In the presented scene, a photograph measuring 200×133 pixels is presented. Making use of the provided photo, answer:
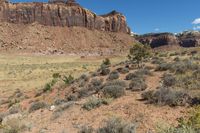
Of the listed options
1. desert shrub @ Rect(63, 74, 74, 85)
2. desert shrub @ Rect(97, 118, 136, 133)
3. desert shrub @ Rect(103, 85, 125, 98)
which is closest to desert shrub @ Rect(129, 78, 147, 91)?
desert shrub @ Rect(103, 85, 125, 98)

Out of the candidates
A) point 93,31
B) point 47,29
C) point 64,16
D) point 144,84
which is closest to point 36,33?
point 47,29

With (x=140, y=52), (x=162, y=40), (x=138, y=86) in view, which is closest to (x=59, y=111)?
(x=138, y=86)

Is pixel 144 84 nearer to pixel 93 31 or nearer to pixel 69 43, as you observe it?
pixel 69 43

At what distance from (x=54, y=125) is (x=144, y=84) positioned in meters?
5.14

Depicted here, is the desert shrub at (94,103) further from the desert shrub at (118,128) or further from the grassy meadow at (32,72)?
the grassy meadow at (32,72)

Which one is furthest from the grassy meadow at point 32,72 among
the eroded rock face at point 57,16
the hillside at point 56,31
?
the eroded rock face at point 57,16

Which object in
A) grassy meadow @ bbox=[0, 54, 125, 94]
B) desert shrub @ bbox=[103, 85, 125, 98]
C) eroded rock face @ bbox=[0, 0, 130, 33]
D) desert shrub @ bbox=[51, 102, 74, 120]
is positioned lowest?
grassy meadow @ bbox=[0, 54, 125, 94]

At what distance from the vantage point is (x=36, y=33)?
390 feet

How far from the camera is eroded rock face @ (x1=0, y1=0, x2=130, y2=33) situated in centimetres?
12175

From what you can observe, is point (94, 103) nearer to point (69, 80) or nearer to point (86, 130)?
point (86, 130)

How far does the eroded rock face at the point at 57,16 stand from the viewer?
12175 centimetres

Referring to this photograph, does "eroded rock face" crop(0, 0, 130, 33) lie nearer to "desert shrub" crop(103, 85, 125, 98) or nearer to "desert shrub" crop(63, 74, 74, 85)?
"desert shrub" crop(63, 74, 74, 85)

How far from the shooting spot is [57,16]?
13038 cm

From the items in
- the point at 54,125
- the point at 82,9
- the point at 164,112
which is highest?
the point at 82,9
